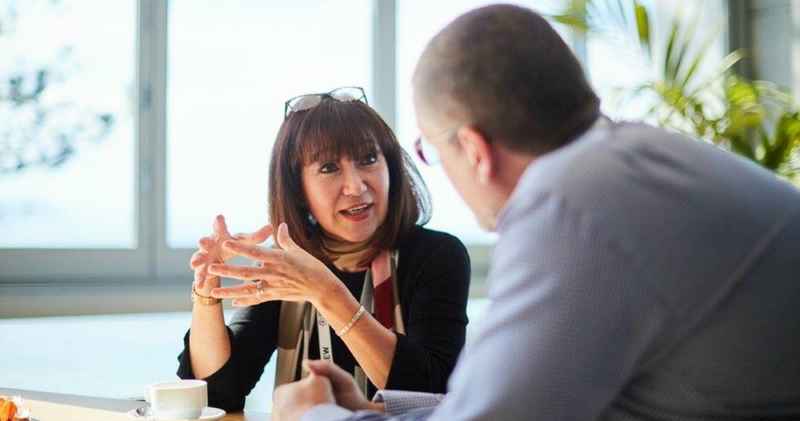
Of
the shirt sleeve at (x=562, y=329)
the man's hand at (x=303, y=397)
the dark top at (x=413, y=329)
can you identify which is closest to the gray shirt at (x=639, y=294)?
the shirt sleeve at (x=562, y=329)

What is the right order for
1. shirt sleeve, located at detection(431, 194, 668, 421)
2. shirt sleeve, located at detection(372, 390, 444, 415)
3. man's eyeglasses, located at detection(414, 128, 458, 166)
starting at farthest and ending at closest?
shirt sleeve, located at detection(372, 390, 444, 415)
man's eyeglasses, located at detection(414, 128, 458, 166)
shirt sleeve, located at detection(431, 194, 668, 421)

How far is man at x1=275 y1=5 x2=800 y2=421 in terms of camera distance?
854 mm

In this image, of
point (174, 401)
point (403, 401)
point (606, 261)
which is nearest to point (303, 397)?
point (403, 401)

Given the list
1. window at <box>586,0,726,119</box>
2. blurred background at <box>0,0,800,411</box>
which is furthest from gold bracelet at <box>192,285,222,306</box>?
window at <box>586,0,726,119</box>

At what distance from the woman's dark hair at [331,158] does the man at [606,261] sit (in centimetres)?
117

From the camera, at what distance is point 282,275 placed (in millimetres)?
1856

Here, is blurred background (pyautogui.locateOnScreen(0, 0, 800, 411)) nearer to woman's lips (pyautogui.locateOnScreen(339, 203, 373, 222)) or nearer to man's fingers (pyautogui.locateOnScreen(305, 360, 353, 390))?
woman's lips (pyautogui.locateOnScreen(339, 203, 373, 222))

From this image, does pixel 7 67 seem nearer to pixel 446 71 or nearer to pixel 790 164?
pixel 446 71

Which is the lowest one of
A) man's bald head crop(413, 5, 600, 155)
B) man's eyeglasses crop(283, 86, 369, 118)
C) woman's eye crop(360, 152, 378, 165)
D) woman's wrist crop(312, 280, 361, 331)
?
woman's wrist crop(312, 280, 361, 331)

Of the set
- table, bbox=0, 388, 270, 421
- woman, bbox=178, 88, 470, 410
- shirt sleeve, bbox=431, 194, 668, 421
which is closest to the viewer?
shirt sleeve, bbox=431, 194, 668, 421

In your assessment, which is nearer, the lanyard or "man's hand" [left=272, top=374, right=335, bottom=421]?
"man's hand" [left=272, top=374, right=335, bottom=421]

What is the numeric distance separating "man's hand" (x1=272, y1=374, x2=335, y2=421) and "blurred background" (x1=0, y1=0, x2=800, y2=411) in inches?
59.2

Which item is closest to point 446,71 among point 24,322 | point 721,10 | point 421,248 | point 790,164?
point 421,248

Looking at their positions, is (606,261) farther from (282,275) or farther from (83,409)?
(83,409)
